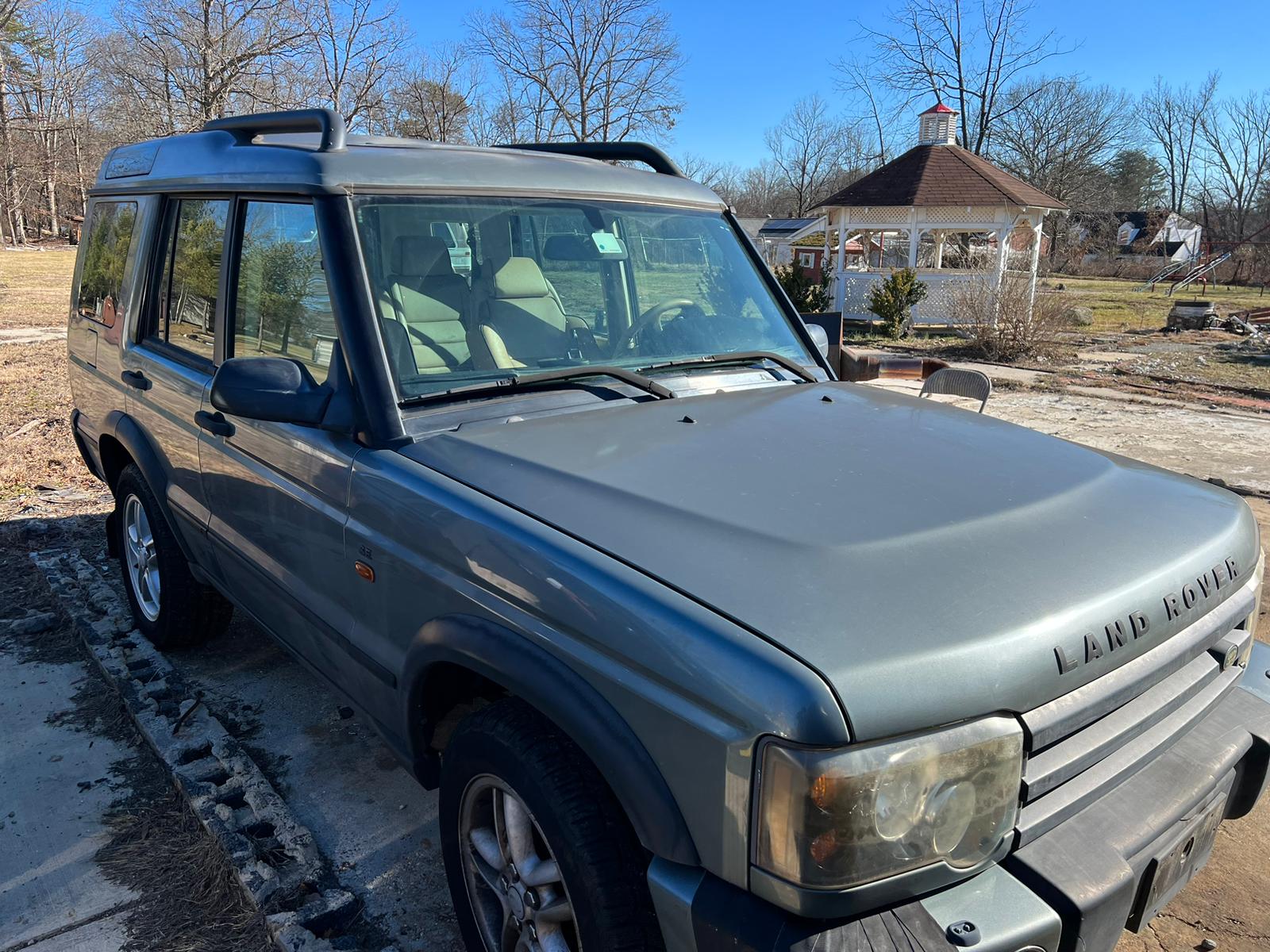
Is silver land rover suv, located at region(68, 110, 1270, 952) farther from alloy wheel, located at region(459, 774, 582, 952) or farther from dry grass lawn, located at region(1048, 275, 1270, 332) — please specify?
dry grass lawn, located at region(1048, 275, 1270, 332)

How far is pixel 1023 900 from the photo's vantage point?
1536mm

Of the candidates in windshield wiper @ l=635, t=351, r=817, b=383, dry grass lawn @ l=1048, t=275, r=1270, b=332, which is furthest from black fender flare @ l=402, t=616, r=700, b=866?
dry grass lawn @ l=1048, t=275, r=1270, b=332

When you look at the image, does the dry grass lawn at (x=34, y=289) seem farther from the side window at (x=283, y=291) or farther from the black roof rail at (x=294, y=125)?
the side window at (x=283, y=291)

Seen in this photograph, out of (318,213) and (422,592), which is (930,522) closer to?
(422,592)

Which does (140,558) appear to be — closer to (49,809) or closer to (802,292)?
(49,809)

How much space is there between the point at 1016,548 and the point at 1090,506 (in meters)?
0.39

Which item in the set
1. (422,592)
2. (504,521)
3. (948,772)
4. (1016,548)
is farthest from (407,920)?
(1016,548)

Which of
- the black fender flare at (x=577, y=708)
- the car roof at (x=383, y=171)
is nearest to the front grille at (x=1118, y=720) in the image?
the black fender flare at (x=577, y=708)

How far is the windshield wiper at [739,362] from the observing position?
2939mm

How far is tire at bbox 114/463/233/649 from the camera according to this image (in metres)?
3.89

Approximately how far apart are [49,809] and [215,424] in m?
1.40

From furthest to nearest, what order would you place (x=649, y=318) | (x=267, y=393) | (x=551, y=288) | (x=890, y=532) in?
(x=649, y=318) → (x=551, y=288) → (x=267, y=393) → (x=890, y=532)

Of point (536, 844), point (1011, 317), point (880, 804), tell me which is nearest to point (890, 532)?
point (880, 804)

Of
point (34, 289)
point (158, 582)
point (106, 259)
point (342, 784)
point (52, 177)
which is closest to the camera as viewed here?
point (342, 784)
